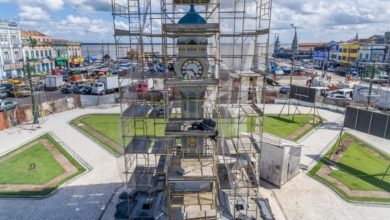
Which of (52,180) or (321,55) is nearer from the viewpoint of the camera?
(52,180)

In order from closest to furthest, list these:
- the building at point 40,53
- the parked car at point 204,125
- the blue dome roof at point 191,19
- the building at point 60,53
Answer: the parked car at point 204,125 → the blue dome roof at point 191,19 → the building at point 40,53 → the building at point 60,53

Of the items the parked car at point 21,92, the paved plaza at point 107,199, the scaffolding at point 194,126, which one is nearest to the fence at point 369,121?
the paved plaza at point 107,199

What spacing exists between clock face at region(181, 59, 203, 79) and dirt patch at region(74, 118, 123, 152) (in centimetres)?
1295

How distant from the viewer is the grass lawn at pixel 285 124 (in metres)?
27.1

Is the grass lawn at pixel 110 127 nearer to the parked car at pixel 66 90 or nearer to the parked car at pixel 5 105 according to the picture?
the parked car at pixel 5 105

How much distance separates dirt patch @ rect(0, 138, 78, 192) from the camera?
16422 mm

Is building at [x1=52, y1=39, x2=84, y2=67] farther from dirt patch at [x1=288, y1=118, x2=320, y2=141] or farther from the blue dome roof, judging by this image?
the blue dome roof

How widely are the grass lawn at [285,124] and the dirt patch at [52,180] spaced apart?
18400 mm

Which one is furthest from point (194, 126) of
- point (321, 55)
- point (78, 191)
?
point (321, 55)

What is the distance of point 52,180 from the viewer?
17453 mm

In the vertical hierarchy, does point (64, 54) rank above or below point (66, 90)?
above

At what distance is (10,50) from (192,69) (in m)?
65.8

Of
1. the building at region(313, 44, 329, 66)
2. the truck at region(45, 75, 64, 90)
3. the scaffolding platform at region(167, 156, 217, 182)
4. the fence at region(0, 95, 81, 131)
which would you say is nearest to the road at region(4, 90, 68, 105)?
the truck at region(45, 75, 64, 90)

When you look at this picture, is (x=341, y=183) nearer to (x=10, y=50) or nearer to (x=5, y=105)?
(x=5, y=105)
